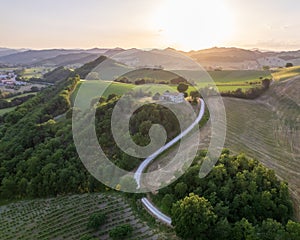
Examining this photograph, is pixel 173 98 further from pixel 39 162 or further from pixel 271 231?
pixel 271 231

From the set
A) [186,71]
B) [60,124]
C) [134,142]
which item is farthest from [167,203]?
[186,71]

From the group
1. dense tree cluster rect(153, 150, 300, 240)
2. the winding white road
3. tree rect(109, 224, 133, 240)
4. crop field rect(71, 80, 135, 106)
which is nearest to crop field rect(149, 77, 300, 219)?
the winding white road

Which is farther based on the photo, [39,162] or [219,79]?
[219,79]

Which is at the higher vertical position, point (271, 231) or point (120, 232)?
point (271, 231)

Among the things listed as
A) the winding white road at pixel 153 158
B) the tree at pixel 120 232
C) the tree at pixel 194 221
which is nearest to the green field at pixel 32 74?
the winding white road at pixel 153 158

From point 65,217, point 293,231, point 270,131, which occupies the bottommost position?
point 65,217

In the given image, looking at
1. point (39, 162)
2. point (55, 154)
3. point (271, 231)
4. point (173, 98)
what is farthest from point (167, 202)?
point (173, 98)

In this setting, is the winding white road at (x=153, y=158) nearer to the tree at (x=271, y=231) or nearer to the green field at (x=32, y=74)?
the tree at (x=271, y=231)

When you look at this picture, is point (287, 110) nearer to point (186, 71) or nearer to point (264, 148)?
point (264, 148)
